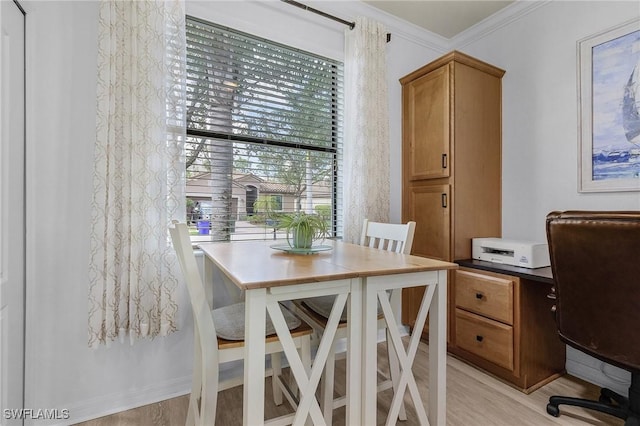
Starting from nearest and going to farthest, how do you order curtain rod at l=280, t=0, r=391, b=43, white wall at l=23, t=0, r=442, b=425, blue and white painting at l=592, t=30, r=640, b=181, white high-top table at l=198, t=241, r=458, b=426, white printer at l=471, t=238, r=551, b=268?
1. white high-top table at l=198, t=241, r=458, b=426
2. white wall at l=23, t=0, r=442, b=425
3. blue and white painting at l=592, t=30, r=640, b=181
4. white printer at l=471, t=238, r=551, b=268
5. curtain rod at l=280, t=0, r=391, b=43

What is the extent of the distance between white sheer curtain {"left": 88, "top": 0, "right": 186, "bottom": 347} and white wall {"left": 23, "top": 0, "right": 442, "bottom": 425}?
0.15m

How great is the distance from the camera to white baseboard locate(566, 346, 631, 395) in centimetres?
186

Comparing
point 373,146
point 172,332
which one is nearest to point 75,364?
point 172,332

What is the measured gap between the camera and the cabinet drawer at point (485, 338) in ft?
6.25

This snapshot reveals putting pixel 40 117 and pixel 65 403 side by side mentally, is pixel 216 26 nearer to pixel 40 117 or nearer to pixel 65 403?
pixel 40 117

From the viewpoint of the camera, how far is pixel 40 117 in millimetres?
1556

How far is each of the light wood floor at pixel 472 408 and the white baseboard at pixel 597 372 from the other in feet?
0.19

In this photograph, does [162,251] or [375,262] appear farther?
[162,251]

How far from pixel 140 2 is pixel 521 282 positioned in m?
2.67

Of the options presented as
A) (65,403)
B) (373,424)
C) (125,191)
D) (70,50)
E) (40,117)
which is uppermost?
(70,50)

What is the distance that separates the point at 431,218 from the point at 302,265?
4.94 feet

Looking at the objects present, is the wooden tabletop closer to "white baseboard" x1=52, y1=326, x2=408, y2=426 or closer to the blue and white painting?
"white baseboard" x1=52, y1=326, x2=408, y2=426

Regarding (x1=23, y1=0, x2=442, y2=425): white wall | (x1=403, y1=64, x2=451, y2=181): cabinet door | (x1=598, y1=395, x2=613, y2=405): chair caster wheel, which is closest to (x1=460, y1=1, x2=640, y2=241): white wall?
(x1=403, y1=64, x2=451, y2=181): cabinet door

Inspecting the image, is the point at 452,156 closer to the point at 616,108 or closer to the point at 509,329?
the point at 616,108
